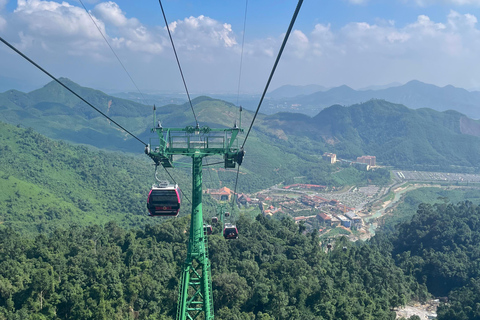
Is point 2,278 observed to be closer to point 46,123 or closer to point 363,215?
point 363,215

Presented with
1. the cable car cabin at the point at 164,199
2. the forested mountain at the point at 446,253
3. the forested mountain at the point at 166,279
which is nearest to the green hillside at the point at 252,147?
the forested mountain at the point at 446,253

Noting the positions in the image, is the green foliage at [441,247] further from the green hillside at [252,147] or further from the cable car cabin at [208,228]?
the green hillside at [252,147]

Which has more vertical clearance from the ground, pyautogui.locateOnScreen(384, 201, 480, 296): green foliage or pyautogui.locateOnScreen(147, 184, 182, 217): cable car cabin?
pyautogui.locateOnScreen(147, 184, 182, 217): cable car cabin

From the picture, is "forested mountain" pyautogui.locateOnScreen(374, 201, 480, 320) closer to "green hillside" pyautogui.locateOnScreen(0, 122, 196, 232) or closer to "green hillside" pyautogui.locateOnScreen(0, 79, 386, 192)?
"green hillside" pyautogui.locateOnScreen(0, 122, 196, 232)

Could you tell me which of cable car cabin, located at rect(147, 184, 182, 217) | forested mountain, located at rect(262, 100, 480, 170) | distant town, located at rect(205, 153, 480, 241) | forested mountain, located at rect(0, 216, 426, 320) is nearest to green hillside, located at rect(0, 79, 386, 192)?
distant town, located at rect(205, 153, 480, 241)

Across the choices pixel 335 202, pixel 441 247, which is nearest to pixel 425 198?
pixel 335 202

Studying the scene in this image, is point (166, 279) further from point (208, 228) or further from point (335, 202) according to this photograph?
point (335, 202)

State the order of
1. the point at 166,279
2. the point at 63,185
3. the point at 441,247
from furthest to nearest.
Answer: the point at 63,185, the point at 441,247, the point at 166,279

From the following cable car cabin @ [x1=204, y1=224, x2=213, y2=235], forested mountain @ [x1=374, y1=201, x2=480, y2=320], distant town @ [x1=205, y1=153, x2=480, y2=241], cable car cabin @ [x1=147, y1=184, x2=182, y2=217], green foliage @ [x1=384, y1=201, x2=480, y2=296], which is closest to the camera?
cable car cabin @ [x1=147, y1=184, x2=182, y2=217]

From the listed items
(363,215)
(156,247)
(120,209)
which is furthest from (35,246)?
(363,215)
